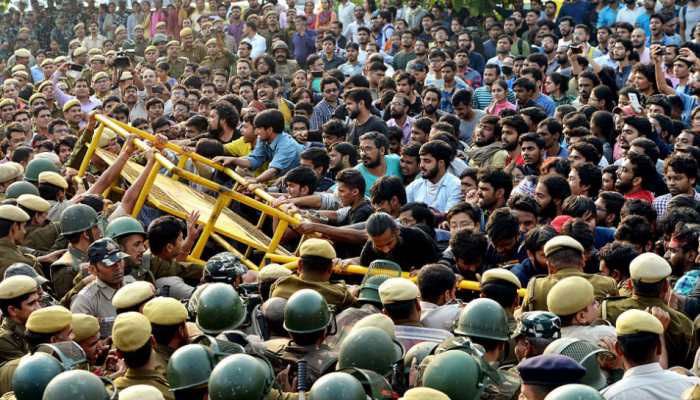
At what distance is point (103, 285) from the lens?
7.40 metres

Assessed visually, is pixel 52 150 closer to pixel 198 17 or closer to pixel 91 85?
pixel 91 85

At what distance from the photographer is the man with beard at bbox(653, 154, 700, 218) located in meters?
9.16

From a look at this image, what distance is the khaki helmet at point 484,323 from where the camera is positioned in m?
5.79

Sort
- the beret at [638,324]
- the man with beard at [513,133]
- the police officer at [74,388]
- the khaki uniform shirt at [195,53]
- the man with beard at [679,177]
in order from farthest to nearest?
1. the khaki uniform shirt at [195,53]
2. the man with beard at [513,133]
3. the man with beard at [679,177]
4. the beret at [638,324]
5. the police officer at [74,388]

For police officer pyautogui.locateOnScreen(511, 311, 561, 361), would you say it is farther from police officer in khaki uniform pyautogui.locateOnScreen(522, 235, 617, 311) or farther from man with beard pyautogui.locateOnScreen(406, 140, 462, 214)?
Answer: man with beard pyautogui.locateOnScreen(406, 140, 462, 214)

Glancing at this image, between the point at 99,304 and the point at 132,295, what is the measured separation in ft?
2.70

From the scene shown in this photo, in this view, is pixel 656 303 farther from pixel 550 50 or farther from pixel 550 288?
pixel 550 50

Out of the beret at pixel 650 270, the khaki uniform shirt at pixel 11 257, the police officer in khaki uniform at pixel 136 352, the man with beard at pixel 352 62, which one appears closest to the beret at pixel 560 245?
the beret at pixel 650 270

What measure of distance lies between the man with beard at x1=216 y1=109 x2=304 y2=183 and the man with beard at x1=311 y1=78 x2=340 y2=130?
233 centimetres

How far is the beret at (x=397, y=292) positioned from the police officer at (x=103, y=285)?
1917 millimetres

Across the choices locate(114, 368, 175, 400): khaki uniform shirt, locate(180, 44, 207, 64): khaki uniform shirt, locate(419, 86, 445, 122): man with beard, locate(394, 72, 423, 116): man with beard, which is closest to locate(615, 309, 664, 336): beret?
locate(114, 368, 175, 400): khaki uniform shirt

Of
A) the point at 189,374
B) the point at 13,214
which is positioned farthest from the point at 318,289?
the point at 13,214

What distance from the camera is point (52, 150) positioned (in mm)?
12883

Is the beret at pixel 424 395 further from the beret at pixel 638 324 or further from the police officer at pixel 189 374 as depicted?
the beret at pixel 638 324
